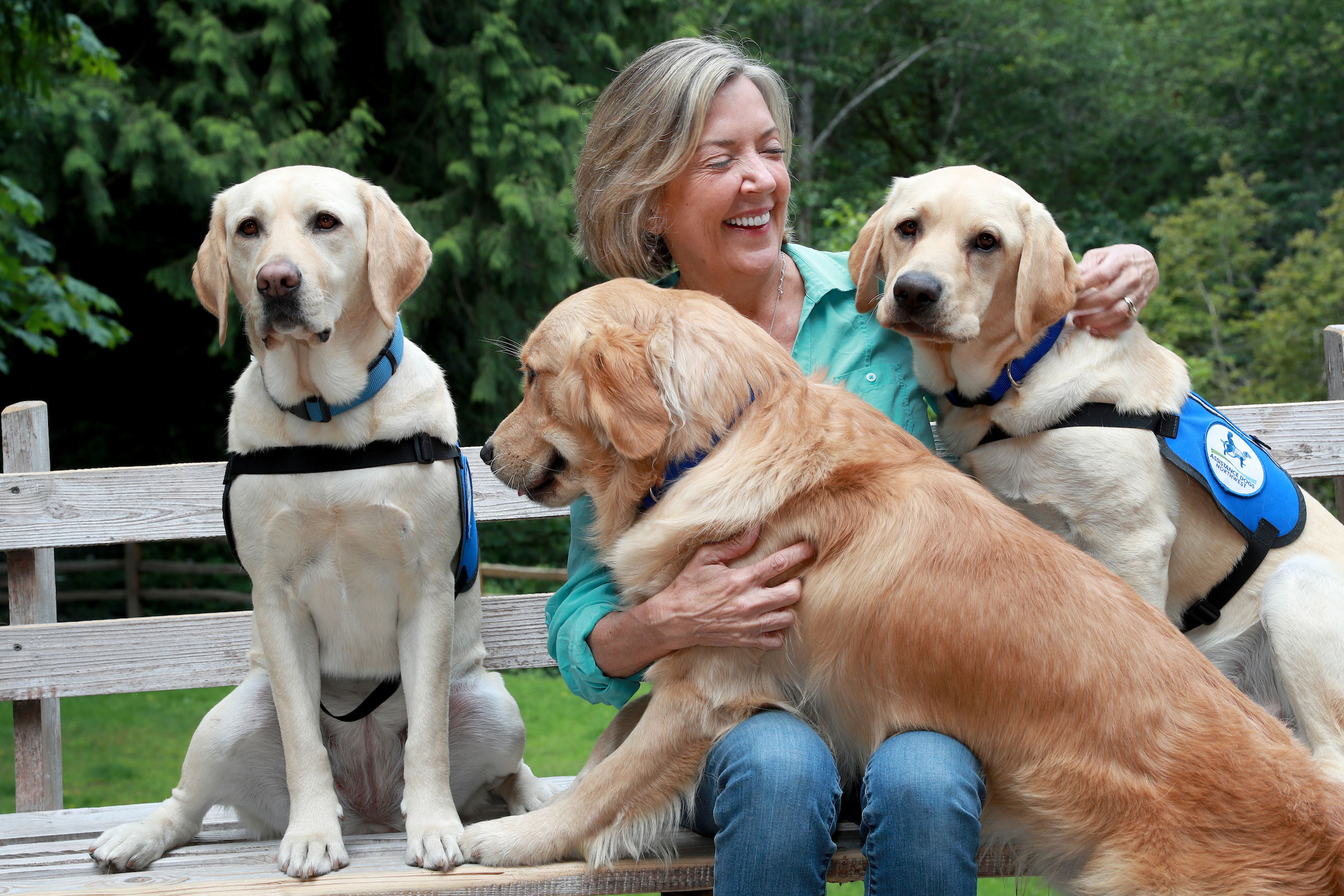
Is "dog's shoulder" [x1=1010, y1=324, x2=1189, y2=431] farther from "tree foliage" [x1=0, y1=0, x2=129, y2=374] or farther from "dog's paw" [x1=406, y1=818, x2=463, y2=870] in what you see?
"tree foliage" [x1=0, y1=0, x2=129, y2=374]

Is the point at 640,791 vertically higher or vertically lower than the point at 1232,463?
lower

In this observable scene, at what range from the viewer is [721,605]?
6.79 ft

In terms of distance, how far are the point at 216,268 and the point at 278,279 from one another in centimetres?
30

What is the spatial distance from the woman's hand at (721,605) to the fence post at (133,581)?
28.8 feet

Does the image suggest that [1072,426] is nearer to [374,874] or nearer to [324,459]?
[324,459]

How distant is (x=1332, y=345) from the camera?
A: 3.33m

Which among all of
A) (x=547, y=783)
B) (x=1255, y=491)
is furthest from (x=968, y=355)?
(x=547, y=783)

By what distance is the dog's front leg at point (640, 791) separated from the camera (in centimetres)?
206

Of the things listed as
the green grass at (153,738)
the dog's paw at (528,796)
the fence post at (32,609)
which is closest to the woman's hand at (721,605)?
the dog's paw at (528,796)

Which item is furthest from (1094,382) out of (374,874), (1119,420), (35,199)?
(35,199)

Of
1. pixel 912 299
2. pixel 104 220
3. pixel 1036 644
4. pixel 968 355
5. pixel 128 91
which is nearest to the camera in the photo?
pixel 1036 644

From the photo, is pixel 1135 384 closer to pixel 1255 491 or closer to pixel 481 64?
pixel 1255 491

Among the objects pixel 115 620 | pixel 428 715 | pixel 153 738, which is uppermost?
pixel 428 715

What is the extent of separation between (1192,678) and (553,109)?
7.71 m
